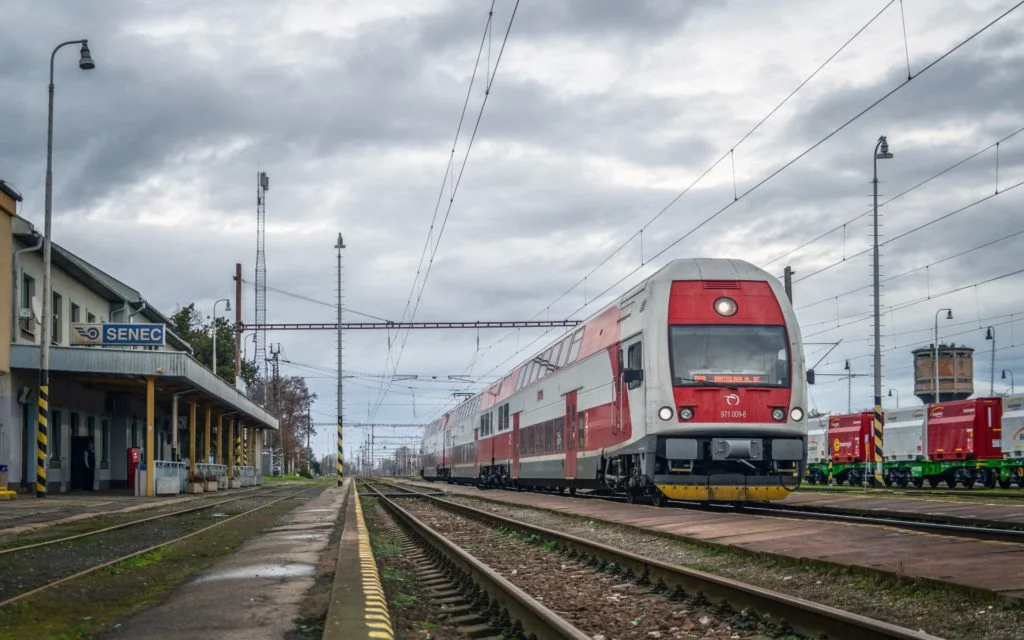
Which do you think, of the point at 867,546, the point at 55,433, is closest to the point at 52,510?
the point at 55,433

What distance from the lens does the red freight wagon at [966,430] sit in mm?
37531

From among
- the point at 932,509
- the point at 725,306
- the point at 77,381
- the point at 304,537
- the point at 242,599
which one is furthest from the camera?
the point at 77,381

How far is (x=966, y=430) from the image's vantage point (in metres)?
38.9

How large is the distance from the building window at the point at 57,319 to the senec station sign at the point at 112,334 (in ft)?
2.20

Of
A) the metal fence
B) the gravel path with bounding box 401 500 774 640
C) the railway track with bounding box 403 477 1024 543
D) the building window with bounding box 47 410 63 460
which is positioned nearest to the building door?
the building window with bounding box 47 410 63 460

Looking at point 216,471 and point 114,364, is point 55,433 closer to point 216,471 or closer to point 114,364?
point 114,364

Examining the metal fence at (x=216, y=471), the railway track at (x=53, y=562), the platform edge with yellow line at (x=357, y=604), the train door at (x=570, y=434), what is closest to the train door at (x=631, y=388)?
the train door at (x=570, y=434)

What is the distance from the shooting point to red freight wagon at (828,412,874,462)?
4844cm


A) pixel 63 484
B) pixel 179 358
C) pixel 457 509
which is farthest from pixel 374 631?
pixel 63 484

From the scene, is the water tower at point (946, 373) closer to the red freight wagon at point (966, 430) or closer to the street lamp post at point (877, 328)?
the red freight wagon at point (966, 430)

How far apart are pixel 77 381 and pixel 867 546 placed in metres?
31.2

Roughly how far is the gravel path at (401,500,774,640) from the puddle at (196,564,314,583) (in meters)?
1.98

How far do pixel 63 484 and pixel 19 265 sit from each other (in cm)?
764

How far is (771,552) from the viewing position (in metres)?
9.80
